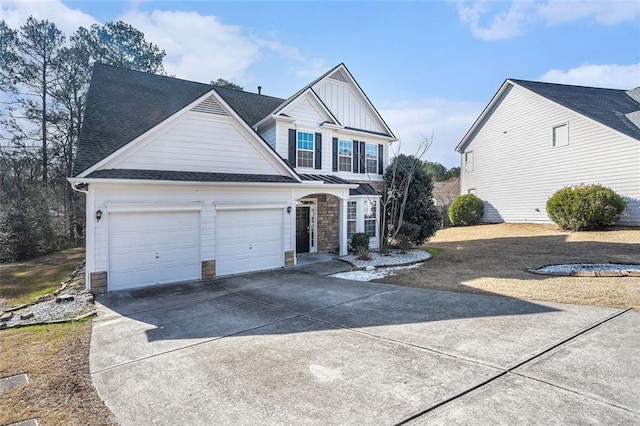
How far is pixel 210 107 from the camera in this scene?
1067 cm

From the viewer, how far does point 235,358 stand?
4.62m

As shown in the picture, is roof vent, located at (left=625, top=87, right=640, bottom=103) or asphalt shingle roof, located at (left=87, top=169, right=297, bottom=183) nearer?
asphalt shingle roof, located at (left=87, top=169, right=297, bottom=183)

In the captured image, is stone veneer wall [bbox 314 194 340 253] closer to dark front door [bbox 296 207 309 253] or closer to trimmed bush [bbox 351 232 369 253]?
dark front door [bbox 296 207 309 253]

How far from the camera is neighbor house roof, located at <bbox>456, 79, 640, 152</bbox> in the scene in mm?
18375

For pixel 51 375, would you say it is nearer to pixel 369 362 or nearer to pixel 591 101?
pixel 369 362

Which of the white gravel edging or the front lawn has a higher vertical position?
the white gravel edging

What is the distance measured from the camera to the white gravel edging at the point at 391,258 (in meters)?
12.2

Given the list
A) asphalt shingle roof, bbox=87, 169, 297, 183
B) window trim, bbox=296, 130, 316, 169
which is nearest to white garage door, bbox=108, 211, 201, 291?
asphalt shingle roof, bbox=87, 169, 297, 183

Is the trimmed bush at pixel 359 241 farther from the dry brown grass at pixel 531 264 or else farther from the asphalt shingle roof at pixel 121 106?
the asphalt shingle roof at pixel 121 106

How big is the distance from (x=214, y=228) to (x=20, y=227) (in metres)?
13.6

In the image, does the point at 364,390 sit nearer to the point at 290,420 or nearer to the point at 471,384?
the point at 290,420

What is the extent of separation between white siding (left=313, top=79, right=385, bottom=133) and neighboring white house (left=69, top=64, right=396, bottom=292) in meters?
0.06

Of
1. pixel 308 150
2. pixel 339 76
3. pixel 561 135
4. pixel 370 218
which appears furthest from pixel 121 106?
pixel 561 135

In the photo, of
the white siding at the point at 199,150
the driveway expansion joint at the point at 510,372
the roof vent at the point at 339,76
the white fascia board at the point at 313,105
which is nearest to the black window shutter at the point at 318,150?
the white fascia board at the point at 313,105
